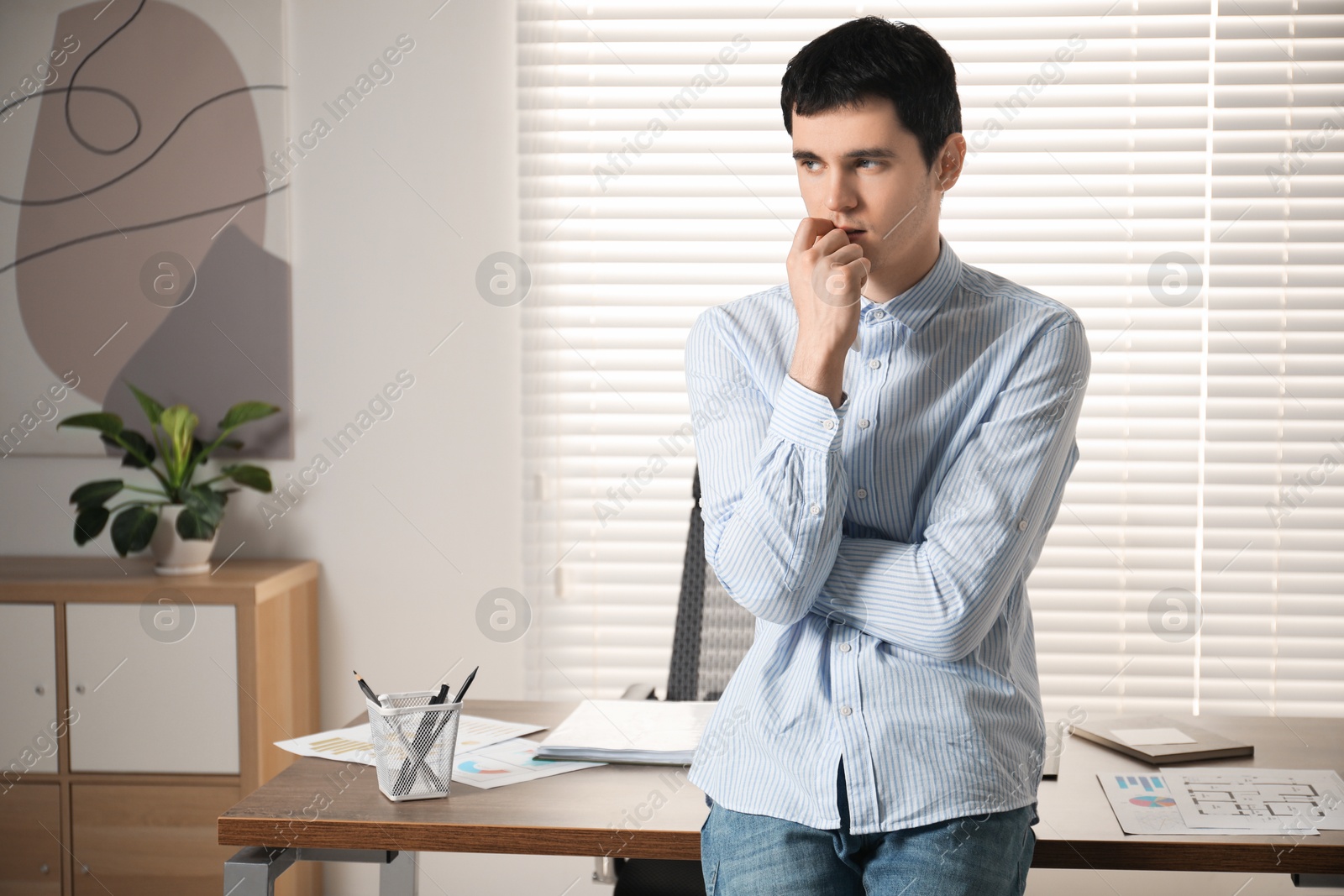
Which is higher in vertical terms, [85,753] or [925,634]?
[925,634]

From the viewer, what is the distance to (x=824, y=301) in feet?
3.99

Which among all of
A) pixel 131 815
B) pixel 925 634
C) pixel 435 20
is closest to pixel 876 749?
pixel 925 634

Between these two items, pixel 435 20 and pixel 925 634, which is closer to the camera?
pixel 925 634

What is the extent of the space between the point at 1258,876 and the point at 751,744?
2306 mm

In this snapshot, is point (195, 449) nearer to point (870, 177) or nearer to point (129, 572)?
point (129, 572)

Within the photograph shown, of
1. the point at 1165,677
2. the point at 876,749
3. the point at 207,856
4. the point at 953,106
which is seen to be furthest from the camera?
the point at 1165,677

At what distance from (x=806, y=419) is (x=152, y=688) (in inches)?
89.6

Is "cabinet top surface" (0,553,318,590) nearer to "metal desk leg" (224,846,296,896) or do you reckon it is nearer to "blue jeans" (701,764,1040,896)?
"metal desk leg" (224,846,296,896)

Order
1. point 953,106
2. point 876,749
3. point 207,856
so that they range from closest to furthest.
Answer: point 876,749 < point 953,106 < point 207,856

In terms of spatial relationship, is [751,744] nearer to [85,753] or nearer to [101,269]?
[85,753]

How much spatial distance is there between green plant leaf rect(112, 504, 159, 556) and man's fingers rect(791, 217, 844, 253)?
2.19 m

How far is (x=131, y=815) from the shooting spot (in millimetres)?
2750

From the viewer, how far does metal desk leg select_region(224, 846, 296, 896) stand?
139cm

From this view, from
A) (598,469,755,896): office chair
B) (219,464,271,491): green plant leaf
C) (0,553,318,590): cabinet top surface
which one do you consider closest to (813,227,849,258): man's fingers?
(598,469,755,896): office chair
